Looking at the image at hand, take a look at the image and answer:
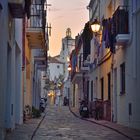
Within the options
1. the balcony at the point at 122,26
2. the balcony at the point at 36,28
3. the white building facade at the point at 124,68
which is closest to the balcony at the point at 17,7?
the white building facade at the point at 124,68

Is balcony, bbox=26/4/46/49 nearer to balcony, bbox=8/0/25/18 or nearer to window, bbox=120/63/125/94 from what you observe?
window, bbox=120/63/125/94

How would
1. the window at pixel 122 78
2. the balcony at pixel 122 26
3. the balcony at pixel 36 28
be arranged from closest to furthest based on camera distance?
the balcony at pixel 122 26, the window at pixel 122 78, the balcony at pixel 36 28

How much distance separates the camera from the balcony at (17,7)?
1647cm

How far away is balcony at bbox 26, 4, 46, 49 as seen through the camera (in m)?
27.2

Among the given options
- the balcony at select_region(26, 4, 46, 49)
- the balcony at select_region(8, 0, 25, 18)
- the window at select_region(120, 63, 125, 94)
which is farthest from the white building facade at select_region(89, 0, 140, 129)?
the balcony at select_region(8, 0, 25, 18)

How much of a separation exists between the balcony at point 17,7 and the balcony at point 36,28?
26.8ft

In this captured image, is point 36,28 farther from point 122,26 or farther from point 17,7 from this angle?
point 17,7

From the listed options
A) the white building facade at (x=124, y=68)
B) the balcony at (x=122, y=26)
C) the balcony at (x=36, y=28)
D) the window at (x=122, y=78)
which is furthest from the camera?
the balcony at (x=36, y=28)

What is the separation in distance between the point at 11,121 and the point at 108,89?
12.2 meters

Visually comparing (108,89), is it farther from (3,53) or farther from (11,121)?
(3,53)

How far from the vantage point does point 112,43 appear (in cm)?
2525

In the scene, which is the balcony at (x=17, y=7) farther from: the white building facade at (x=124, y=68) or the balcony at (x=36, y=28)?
the balcony at (x=36, y=28)

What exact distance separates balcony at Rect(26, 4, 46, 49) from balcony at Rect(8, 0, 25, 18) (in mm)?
8178

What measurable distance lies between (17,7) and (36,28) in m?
10.3
